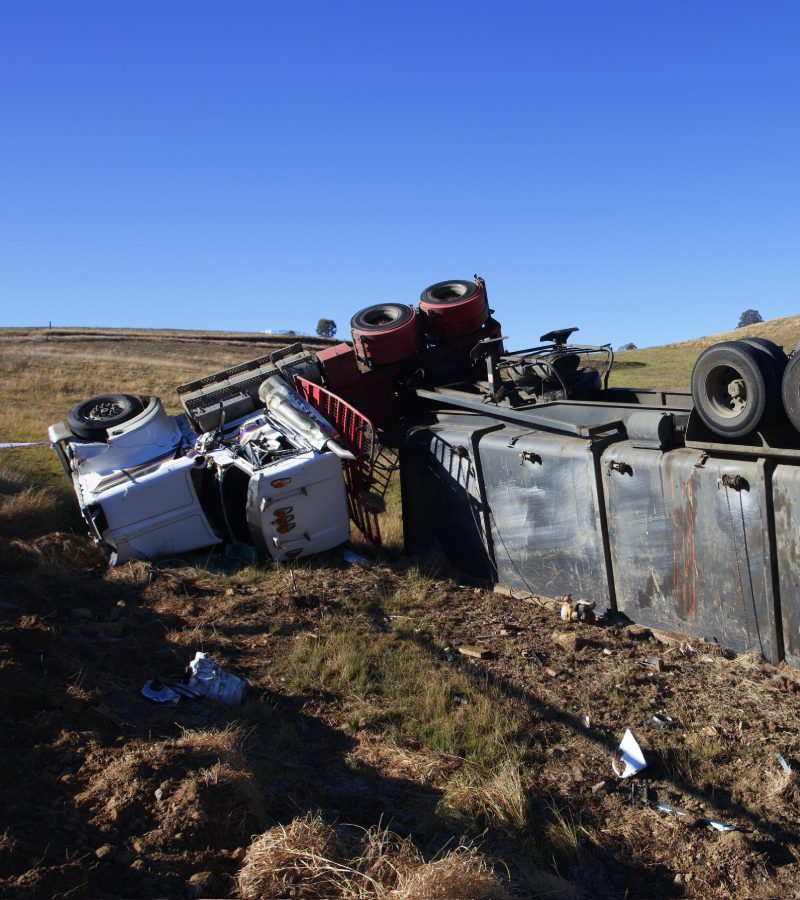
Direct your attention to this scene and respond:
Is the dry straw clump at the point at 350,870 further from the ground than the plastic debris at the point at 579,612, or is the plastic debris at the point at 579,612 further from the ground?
the dry straw clump at the point at 350,870

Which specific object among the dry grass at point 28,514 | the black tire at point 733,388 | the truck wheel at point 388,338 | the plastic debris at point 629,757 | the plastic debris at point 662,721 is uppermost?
the truck wheel at point 388,338

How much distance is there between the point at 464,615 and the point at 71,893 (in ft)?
15.2

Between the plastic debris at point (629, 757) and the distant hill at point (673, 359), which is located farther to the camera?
the distant hill at point (673, 359)

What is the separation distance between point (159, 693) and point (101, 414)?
493cm

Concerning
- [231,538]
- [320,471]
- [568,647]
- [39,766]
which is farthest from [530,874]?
[231,538]

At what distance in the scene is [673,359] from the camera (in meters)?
32.2

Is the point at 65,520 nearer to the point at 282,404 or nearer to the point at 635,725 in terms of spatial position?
the point at 282,404

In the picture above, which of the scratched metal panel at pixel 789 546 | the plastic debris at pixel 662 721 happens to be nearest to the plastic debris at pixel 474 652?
the plastic debris at pixel 662 721

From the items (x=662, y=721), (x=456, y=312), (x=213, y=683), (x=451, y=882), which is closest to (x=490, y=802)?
(x=451, y=882)

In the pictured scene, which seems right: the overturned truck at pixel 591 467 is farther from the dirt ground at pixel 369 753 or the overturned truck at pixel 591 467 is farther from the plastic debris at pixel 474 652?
the plastic debris at pixel 474 652

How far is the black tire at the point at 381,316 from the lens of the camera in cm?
1015

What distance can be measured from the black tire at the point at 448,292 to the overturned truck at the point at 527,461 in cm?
3

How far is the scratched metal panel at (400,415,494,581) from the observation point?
8398 millimetres

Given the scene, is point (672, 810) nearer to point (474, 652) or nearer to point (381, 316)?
point (474, 652)
